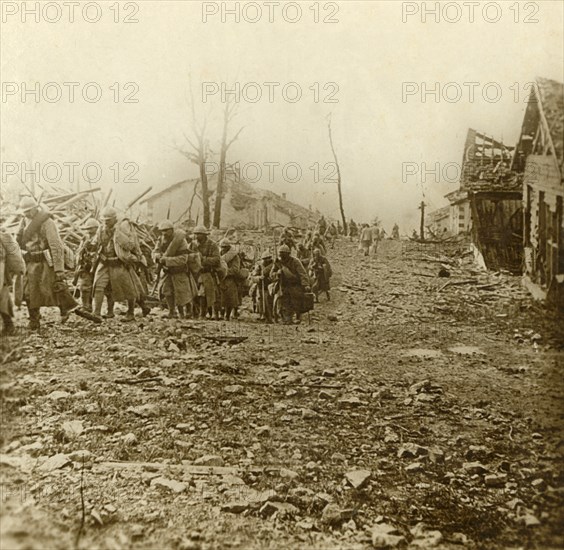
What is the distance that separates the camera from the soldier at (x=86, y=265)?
3859 mm

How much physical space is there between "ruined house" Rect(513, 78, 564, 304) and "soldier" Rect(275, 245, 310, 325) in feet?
4.52

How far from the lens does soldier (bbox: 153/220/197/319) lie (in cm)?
408

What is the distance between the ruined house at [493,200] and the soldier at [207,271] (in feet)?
5.53

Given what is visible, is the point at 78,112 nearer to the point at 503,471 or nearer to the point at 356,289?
the point at 356,289

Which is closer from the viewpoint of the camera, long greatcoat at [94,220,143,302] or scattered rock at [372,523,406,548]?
scattered rock at [372,523,406,548]

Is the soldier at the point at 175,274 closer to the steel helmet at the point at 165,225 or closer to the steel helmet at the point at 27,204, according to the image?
the steel helmet at the point at 165,225

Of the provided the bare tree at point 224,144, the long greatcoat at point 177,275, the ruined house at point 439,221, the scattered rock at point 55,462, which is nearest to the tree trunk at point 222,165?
the bare tree at point 224,144

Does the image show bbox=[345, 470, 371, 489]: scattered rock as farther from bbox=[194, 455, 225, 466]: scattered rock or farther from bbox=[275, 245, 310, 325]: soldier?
bbox=[275, 245, 310, 325]: soldier

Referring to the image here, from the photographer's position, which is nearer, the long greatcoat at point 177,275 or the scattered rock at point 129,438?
the scattered rock at point 129,438

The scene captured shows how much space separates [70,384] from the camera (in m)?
3.30

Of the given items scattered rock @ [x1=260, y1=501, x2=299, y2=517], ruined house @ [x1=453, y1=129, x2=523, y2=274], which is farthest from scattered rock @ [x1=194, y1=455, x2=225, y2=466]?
ruined house @ [x1=453, y1=129, x2=523, y2=274]

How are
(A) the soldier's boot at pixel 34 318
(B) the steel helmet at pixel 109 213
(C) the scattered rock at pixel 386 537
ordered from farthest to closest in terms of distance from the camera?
(B) the steel helmet at pixel 109 213 → (A) the soldier's boot at pixel 34 318 → (C) the scattered rock at pixel 386 537

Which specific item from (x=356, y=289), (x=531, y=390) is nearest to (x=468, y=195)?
(x=356, y=289)

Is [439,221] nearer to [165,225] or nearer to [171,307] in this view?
[165,225]
